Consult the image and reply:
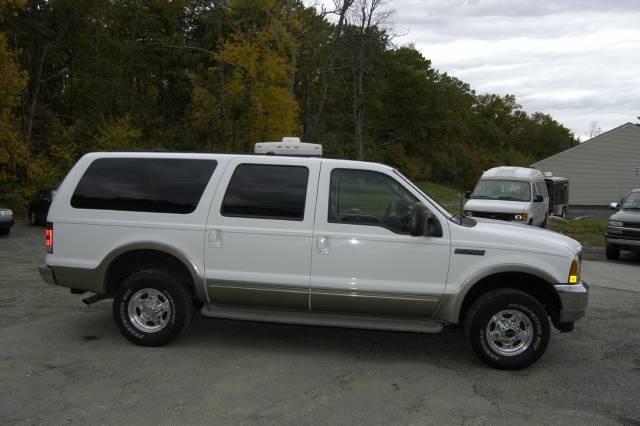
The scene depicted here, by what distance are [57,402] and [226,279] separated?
1802 millimetres

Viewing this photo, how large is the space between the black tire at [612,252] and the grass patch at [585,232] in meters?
2.87

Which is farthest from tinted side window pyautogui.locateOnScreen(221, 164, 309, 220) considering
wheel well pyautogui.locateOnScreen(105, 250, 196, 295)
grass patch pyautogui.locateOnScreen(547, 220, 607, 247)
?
grass patch pyautogui.locateOnScreen(547, 220, 607, 247)

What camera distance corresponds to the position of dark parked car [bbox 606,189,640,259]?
1298 cm

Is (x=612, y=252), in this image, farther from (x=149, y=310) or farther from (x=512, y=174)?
(x=149, y=310)

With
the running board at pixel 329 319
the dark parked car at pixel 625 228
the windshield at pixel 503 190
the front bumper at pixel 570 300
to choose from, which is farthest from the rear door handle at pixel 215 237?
the windshield at pixel 503 190

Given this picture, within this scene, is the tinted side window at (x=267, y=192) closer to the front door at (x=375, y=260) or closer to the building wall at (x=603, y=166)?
the front door at (x=375, y=260)

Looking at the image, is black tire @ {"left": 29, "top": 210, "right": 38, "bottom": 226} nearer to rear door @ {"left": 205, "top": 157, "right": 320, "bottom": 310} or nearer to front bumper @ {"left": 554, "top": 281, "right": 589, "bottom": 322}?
rear door @ {"left": 205, "top": 157, "right": 320, "bottom": 310}

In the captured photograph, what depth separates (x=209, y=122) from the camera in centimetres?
3203

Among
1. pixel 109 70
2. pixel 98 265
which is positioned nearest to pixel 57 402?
pixel 98 265

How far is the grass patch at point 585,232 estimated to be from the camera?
17.2 m

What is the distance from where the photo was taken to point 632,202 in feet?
45.3

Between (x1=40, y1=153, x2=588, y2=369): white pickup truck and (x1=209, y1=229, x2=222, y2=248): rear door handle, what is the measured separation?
14 millimetres

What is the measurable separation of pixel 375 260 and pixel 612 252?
10.8 meters

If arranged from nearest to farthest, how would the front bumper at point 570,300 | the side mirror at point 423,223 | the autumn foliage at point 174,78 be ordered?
the side mirror at point 423,223
the front bumper at point 570,300
the autumn foliage at point 174,78
